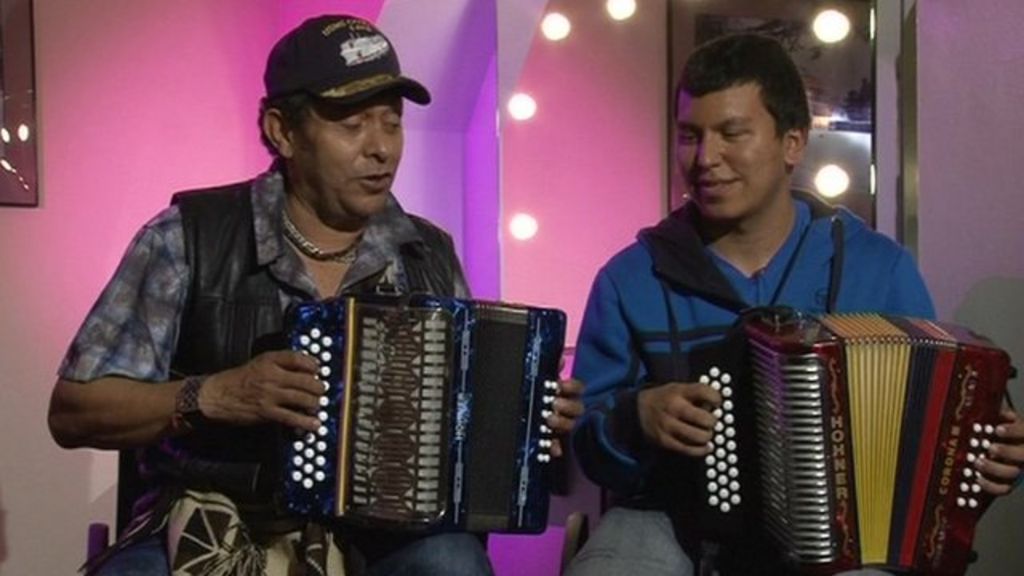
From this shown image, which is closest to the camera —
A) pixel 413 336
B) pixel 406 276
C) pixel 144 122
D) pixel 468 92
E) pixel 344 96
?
pixel 413 336

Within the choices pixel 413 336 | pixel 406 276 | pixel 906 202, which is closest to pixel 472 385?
pixel 413 336

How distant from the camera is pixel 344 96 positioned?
170 cm

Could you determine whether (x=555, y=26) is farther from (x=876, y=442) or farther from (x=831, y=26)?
(x=876, y=442)

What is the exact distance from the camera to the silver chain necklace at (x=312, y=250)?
1771 millimetres

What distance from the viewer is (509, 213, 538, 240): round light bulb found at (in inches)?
110

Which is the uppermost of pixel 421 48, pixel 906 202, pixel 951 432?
pixel 421 48

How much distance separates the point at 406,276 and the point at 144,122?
1079 millimetres

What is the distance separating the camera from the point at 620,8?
2908mm

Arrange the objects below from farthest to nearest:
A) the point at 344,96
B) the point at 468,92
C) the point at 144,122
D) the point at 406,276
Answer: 1. the point at 468,92
2. the point at 144,122
3. the point at 406,276
4. the point at 344,96

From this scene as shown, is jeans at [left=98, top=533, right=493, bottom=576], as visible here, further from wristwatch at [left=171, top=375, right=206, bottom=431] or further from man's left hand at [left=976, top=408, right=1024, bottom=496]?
man's left hand at [left=976, top=408, right=1024, bottom=496]

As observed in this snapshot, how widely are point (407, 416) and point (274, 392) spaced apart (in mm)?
167

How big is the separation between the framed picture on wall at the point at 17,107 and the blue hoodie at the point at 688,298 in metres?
1.28

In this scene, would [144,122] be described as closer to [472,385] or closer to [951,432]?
[472,385]

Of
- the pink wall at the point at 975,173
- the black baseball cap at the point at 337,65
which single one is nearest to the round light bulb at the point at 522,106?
the pink wall at the point at 975,173
